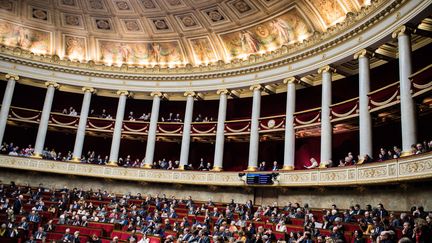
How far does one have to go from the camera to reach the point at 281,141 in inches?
1000

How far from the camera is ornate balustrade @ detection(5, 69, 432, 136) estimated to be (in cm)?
1608

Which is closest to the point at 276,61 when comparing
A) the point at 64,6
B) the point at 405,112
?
the point at 405,112

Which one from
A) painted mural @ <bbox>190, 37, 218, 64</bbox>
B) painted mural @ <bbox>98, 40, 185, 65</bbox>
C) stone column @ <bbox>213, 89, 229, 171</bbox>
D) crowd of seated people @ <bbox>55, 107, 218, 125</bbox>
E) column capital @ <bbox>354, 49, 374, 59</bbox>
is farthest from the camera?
painted mural @ <bbox>98, 40, 185, 65</bbox>

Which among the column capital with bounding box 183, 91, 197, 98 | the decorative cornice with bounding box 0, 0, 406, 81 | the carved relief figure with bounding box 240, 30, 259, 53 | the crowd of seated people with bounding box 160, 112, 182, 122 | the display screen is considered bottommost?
the display screen

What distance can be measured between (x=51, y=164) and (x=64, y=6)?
11.1 meters

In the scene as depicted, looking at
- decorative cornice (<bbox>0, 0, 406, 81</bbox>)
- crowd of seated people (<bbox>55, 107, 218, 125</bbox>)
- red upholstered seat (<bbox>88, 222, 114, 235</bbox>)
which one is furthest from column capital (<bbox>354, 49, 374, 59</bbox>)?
red upholstered seat (<bbox>88, 222, 114, 235</bbox>)

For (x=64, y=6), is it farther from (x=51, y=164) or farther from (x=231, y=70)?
(x=231, y=70)

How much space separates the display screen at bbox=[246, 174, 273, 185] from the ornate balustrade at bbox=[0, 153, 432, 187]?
0.42 meters

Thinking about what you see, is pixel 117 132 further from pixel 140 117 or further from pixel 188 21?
pixel 188 21

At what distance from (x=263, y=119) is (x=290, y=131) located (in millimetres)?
2273

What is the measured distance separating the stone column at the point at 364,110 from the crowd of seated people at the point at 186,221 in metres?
2.58

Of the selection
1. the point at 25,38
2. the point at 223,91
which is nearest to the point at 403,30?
the point at 223,91

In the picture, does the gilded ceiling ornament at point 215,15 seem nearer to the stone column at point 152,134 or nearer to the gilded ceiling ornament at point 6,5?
the stone column at point 152,134

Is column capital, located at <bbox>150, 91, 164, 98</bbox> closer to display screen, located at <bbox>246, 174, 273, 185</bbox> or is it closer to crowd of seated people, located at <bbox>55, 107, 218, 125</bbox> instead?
crowd of seated people, located at <bbox>55, 107, 218, 125</bbox>
